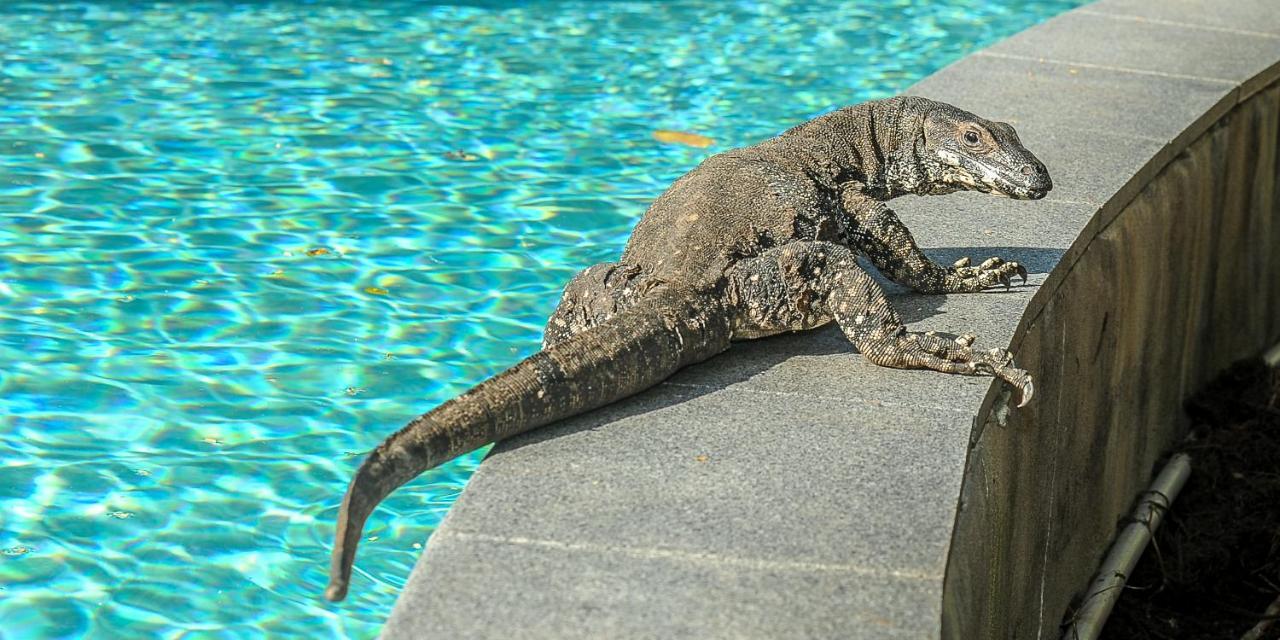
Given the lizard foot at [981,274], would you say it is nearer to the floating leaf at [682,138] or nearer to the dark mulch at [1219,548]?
the dark mulch at [1219,548]

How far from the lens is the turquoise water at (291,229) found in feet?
15.9

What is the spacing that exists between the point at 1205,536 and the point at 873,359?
2537 mm

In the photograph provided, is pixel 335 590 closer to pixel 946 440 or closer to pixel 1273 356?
pixel 946 440

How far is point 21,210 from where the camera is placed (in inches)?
292

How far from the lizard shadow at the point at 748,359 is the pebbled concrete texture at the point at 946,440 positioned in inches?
0.4

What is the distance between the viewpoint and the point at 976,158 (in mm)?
4961

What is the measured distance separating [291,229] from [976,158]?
3.68m

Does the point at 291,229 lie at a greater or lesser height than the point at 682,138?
greater

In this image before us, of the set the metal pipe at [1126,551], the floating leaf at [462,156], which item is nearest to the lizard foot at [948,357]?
the metal pipe at [1126,551]

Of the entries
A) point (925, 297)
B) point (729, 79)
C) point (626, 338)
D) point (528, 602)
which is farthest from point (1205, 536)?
point (729, 79)

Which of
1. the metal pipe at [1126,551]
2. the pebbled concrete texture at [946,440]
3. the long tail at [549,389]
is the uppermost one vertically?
the long tail at [549,389]

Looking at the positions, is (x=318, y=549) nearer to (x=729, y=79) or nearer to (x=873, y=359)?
(x=873, y=359)

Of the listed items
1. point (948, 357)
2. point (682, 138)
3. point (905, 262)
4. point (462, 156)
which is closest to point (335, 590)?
Answer: point (948, 357)

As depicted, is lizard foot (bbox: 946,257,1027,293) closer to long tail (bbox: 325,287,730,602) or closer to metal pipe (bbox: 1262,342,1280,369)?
long tail (bbox: 325,287,730,602)
